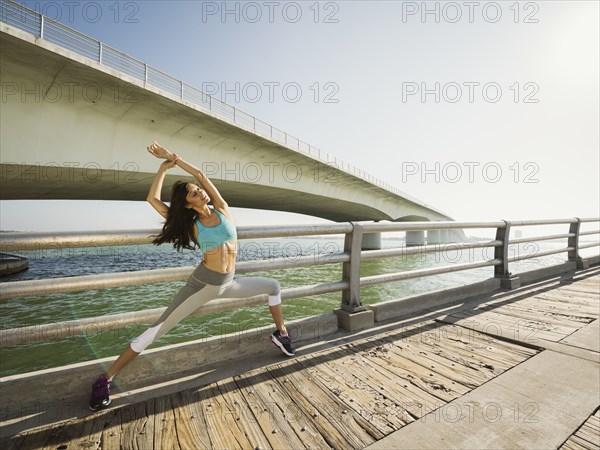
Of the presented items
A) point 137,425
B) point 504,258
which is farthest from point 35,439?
point 504,258

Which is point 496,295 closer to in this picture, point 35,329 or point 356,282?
point 356,282

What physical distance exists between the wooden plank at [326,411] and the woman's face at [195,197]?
156 centimetres

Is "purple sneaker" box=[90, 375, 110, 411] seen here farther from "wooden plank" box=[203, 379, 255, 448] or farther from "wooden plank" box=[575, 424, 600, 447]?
"wooden plank" box=[575, 424, 600, 447]

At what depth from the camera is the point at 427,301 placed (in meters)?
4.22

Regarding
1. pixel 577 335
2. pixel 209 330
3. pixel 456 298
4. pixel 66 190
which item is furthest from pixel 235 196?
pixel 577 335

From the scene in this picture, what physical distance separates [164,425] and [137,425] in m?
0.17

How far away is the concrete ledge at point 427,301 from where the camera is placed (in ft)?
12.3

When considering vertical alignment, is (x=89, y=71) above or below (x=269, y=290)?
above

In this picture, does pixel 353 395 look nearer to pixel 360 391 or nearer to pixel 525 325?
pixel 360 391

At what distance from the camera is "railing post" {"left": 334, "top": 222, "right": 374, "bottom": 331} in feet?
11.2

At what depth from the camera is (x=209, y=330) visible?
7180 millimetres

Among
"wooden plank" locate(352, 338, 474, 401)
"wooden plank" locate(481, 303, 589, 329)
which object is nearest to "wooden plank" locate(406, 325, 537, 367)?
"wooden plank" locate(352, 338, 474, 401)

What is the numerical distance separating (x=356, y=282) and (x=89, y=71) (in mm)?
11668

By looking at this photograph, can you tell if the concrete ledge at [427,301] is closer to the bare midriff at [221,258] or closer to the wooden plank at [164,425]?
the bare midriff at [221,258]
